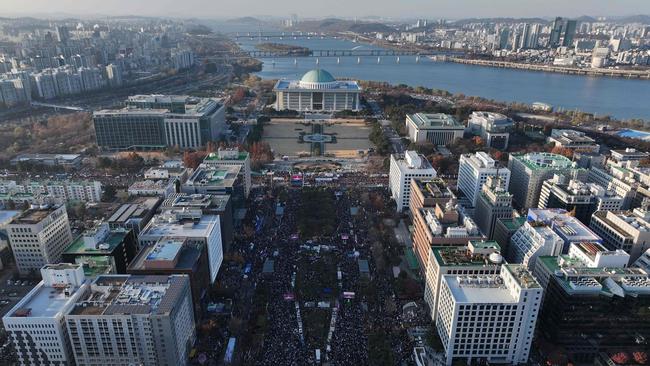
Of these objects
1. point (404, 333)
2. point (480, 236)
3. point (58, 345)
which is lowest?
point (404, 333)

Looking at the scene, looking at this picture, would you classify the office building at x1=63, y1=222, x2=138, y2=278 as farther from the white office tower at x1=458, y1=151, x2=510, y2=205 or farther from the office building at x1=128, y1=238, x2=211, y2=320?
the white office tower at x1=458, y1=151, x2=510, y2=205

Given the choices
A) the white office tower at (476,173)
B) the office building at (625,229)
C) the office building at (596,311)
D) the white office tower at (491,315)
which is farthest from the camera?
the white office tower at (476,173)

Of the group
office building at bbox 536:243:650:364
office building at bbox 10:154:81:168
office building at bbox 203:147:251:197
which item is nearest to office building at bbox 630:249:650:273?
office building at bbox 536:243:650:364

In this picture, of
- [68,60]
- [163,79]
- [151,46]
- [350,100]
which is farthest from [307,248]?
[151,46]

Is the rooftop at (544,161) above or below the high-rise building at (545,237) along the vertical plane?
above

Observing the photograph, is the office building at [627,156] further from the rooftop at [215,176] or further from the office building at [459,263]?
the rooftop at [215,176]

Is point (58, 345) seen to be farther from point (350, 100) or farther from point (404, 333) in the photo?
point (350, 100)

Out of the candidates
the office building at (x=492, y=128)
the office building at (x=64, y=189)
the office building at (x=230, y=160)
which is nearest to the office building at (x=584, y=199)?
the office building at (x=492, y=128)
